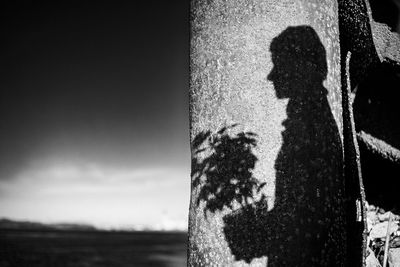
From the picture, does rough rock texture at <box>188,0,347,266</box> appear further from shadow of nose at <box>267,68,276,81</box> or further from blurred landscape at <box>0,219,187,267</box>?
blurred landscape at <box>0,219,187,267</box>

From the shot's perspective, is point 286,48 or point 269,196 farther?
point 286,48

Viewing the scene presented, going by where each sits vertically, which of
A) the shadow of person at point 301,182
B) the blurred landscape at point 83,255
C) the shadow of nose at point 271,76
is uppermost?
the shadow of nose at point 271,76

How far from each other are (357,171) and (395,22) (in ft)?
6.02

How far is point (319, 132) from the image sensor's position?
160 cm

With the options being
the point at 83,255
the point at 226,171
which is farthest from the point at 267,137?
the point at 83,255

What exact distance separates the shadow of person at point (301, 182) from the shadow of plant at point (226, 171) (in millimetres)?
85

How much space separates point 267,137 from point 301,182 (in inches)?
11.6

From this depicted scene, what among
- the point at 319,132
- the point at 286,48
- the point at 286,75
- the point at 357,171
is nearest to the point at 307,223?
the point at 357,171

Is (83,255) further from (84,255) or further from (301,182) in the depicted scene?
(301,182)

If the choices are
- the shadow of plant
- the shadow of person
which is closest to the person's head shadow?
the shadow of person

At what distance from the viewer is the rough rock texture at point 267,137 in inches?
57.7

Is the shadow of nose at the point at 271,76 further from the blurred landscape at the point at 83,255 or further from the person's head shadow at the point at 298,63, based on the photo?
the blurred landscape at the point at 83,255

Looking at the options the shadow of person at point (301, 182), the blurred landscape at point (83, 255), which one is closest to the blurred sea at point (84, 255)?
the blurred landscape at point (83, 255)

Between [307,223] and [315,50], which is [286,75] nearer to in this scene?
[315,50]
